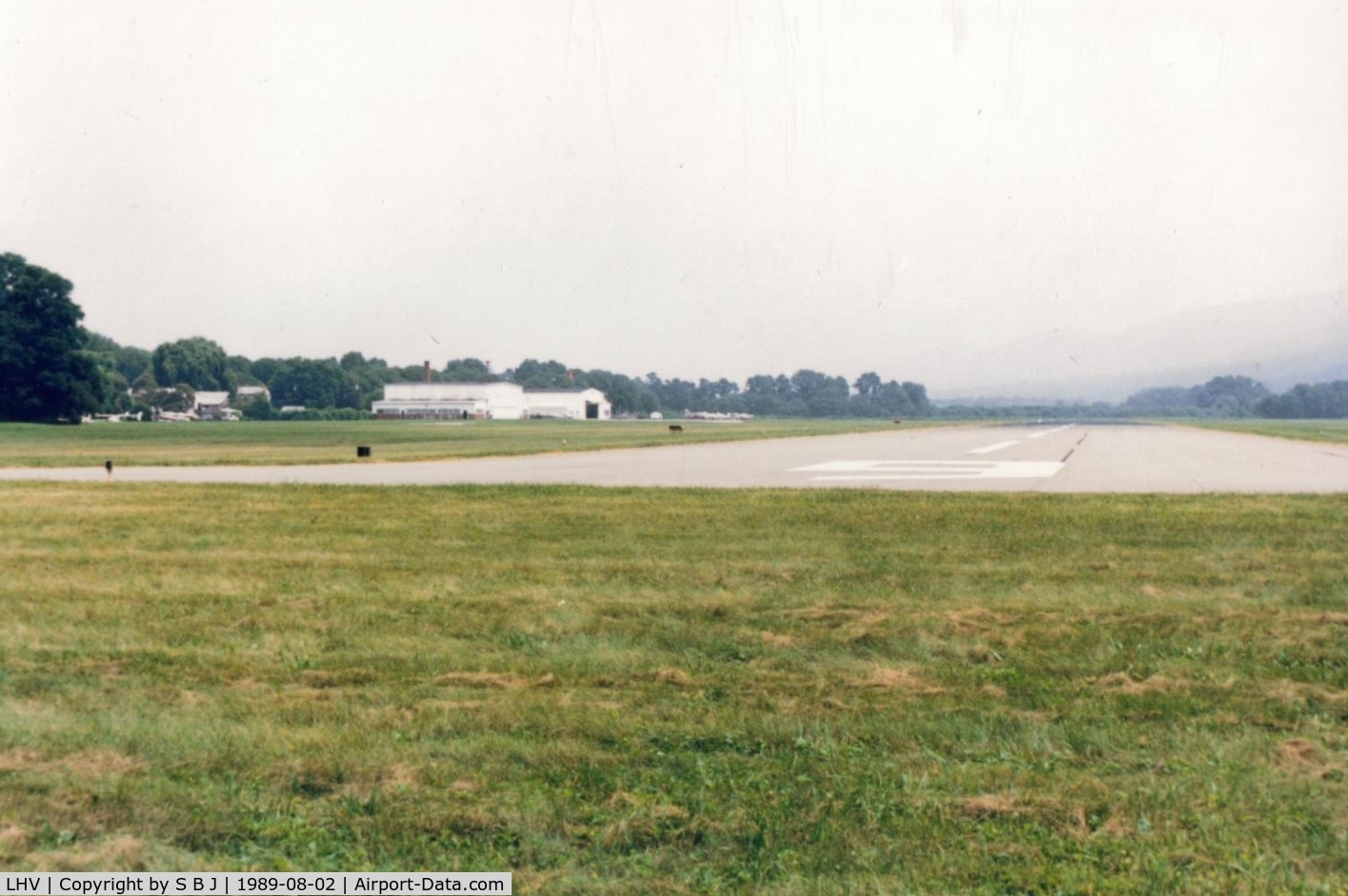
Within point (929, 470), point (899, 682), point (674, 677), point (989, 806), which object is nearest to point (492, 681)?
point (674, 677)

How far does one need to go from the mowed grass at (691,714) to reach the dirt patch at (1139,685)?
4 centimetres

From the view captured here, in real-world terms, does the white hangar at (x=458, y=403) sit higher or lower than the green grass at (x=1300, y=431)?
higher

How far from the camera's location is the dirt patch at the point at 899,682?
7.36 meters

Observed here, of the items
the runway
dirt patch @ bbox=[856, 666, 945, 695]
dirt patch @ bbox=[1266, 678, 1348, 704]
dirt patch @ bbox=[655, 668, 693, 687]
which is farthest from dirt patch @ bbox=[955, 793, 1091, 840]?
the runway

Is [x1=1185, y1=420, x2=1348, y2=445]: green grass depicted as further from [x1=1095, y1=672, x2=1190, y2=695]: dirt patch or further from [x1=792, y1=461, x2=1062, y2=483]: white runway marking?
[x1=1095, y1=672, x2=1190, y2=695]: dirt patch

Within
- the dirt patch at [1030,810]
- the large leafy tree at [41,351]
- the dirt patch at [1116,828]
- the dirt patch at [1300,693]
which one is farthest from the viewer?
the large leafy tree at [41,351]

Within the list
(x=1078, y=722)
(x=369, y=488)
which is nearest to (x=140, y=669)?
(x=1078, y=722)

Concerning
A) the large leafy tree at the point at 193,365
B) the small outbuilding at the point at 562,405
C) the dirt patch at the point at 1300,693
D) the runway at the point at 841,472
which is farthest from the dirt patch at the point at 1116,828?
the large leafy tree at the point at 193,365

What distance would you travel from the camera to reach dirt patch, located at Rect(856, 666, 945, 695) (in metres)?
7.36

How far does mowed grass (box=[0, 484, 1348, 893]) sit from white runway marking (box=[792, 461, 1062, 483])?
1401cm

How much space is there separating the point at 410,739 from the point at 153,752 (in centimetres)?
135

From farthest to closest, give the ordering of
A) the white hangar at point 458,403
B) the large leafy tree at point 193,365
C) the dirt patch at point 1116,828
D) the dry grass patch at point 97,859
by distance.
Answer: the large leafy tree at point 193,365 < the white hangar at point 458,403 < the dirt patch at point 1116,828 < the dry grass patch at point 97,859

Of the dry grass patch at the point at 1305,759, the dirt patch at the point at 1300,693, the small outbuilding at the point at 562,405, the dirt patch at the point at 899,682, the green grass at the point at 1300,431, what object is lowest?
Result: the green grass at the point at 1300,431

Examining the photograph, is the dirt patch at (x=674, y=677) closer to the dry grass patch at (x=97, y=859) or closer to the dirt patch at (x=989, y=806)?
the dirt patch at (x=989, y=806)
